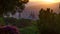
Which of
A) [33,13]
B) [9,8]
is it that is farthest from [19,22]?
[9,8]

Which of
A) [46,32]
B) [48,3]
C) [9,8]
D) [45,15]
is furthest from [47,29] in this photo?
[48,3]

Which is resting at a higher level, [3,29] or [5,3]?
[5,3]

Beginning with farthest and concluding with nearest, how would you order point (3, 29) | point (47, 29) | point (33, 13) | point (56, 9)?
point (33, 13)
point (56, 9)
point (47, 29)
point (3, 29)

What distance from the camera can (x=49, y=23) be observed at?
6984mm

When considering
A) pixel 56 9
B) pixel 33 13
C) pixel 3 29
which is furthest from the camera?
pixel 33 13

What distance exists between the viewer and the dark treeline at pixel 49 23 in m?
6.83

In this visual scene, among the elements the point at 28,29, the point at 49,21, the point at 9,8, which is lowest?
the point at 28,29

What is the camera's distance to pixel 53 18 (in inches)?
273

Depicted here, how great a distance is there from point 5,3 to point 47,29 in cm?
246

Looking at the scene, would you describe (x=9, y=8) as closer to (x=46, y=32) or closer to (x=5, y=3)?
(x=5, y=3)

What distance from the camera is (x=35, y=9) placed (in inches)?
396

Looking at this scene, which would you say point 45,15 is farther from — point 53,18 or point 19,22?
point 19,22

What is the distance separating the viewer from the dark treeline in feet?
22.4

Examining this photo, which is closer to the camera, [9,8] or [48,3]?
[9,8]
